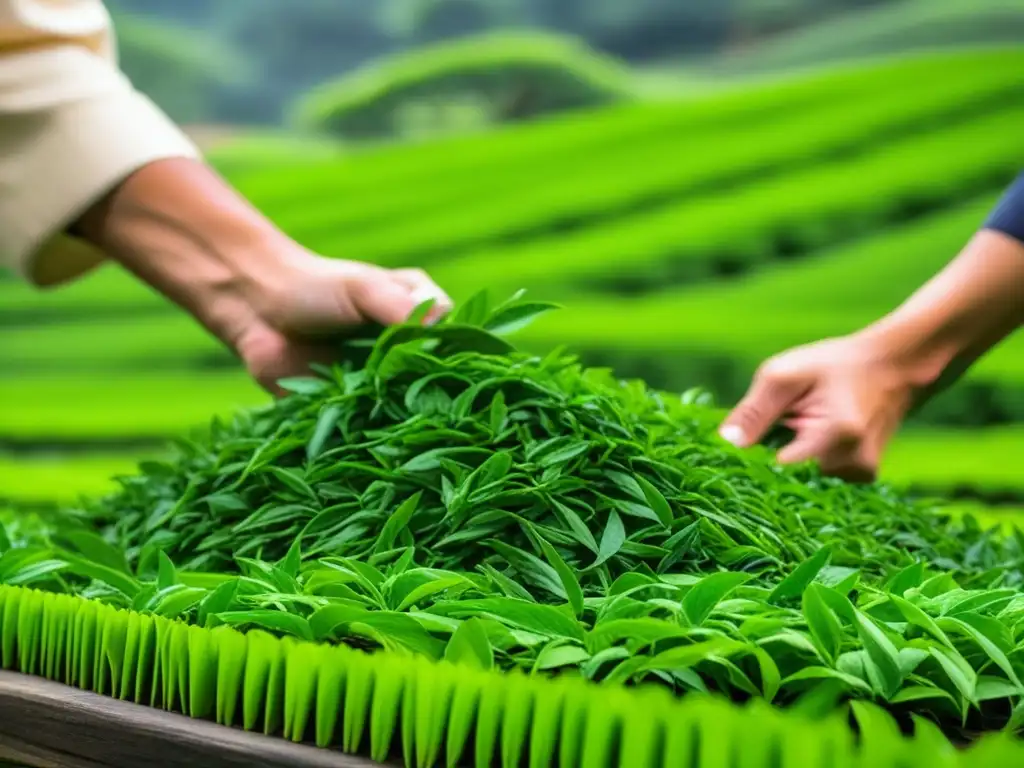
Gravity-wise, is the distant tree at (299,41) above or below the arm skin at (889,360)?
above

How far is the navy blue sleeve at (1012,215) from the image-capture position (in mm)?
1130

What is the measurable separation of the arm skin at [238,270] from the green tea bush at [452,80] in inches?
228

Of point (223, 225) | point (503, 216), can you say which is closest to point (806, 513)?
point (223, 225)

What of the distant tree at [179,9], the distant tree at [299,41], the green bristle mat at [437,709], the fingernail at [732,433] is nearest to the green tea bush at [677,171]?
the distant tree at [299,41]

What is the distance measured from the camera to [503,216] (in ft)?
14.9

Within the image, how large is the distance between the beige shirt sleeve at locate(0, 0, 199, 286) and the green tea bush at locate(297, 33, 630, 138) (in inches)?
227

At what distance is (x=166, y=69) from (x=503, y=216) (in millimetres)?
3372

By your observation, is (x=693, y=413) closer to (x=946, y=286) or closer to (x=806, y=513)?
(x=806, y=513)

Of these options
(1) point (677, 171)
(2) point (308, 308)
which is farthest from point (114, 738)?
(1) point (677, 171)

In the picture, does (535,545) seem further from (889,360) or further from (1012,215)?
(1012,215)

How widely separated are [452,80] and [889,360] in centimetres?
607

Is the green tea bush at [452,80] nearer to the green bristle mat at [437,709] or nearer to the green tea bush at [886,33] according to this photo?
the green tea bush at [886,33]

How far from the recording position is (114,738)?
0.49 m

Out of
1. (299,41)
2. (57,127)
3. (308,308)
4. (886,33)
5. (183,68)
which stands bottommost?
(308,308)
